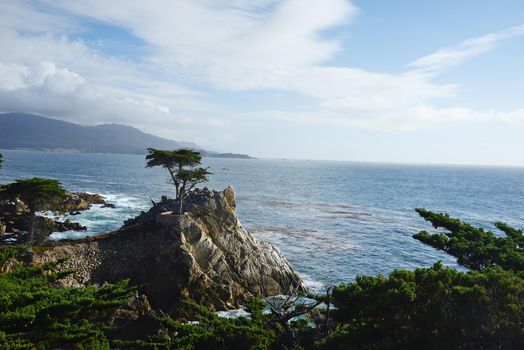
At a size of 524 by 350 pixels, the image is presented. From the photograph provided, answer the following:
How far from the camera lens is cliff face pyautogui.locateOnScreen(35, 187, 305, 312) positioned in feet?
97.6

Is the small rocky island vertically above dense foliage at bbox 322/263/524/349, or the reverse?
dense foliage at bbox 322/263/524/349

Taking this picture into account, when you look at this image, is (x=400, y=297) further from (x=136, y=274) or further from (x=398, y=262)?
(x=398, y=262)

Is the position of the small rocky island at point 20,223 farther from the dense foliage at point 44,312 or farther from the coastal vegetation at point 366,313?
the dense foliage at point 44,312

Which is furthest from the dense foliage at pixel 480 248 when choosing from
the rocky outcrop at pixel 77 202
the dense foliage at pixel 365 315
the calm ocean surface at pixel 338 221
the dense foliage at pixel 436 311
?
the rocky outcrop at pixel 77 202

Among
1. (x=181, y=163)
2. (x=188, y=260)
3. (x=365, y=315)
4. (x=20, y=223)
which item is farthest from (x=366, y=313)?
(x=20, y=223)

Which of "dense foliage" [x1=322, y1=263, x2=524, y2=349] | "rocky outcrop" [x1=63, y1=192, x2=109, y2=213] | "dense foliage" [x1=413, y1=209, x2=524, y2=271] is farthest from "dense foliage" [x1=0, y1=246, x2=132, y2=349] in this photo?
"rocky outcrop" [x1=63, y1=192, x2=109, y2=213]

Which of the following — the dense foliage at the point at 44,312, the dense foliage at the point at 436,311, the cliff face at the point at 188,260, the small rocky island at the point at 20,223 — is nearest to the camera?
the dense foliage at the point at 44,312

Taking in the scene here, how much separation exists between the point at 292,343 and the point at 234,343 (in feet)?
7.79

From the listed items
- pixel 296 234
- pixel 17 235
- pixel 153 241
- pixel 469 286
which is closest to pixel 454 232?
pixel 469 286

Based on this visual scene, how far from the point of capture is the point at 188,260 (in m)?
30.7

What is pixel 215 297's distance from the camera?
29.9m

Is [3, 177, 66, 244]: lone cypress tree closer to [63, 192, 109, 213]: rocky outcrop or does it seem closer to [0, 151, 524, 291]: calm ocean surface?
[0, 151, 524, 291]: calm ocean surface

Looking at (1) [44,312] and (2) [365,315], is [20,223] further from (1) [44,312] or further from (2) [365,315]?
(2) [365,315]

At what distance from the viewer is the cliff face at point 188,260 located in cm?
2973
